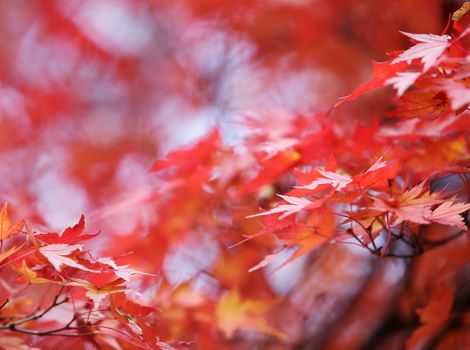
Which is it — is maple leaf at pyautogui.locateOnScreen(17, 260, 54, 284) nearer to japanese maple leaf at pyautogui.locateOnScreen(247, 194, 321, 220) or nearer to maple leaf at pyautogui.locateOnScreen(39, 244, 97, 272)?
maple leaf at pyautogui.locateOnScreen(39, 244, 97, 272)

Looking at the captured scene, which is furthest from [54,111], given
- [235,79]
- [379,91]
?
[379,91]

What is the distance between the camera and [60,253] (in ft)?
2.57

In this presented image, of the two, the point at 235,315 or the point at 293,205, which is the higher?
the point at 293,205

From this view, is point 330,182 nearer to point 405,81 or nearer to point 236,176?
point 405,81

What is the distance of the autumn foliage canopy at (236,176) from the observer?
34.2 inches

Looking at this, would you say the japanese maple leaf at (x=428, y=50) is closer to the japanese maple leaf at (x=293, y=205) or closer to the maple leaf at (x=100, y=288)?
the japanese maple leaf at (x=293, y=205)

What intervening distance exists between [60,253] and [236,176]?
0.67 meters

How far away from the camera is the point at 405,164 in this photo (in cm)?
→ 121

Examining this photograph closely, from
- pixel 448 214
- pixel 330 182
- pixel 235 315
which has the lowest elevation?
pixel 235 315

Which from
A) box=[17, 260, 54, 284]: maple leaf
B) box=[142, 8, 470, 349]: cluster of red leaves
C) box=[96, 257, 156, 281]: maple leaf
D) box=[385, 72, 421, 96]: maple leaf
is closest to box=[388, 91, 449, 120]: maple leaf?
box=[142, 8, 470, 349]: cluster of red leaves

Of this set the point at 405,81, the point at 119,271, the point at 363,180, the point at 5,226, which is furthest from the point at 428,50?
the point at 5,226

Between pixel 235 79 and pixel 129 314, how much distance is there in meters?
2.12

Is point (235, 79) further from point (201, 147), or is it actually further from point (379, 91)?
point (201, 147)

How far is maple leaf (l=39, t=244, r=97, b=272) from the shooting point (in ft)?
2.52
